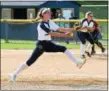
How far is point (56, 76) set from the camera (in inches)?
465

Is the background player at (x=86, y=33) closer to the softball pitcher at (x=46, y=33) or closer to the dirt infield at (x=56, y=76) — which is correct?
the dirt infield at (x=56, y=76)

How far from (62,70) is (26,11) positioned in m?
22.3

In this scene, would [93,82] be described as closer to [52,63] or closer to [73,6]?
[52,63]

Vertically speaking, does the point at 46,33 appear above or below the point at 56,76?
above

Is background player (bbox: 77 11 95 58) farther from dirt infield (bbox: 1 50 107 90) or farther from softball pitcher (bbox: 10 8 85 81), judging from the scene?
softball pitcher (bbox: 10 8 85 81)

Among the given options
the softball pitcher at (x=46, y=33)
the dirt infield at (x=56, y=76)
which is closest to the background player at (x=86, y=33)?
the dirt infield at (x=56, y=76)

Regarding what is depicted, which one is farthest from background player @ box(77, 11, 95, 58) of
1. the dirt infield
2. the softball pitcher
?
the softball pitcher

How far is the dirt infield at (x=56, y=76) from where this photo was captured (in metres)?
10.2

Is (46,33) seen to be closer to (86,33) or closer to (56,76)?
(56,76)

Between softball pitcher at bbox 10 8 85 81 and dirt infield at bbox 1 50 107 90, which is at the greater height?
softball pitcher at bbox 10 8 85 81

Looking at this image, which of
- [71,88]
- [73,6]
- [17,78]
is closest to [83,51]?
[17,78]

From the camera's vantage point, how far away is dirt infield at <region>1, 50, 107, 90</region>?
33.6 feet

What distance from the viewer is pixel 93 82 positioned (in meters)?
10.8

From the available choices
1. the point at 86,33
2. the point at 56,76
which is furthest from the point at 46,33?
the point at 86,33
